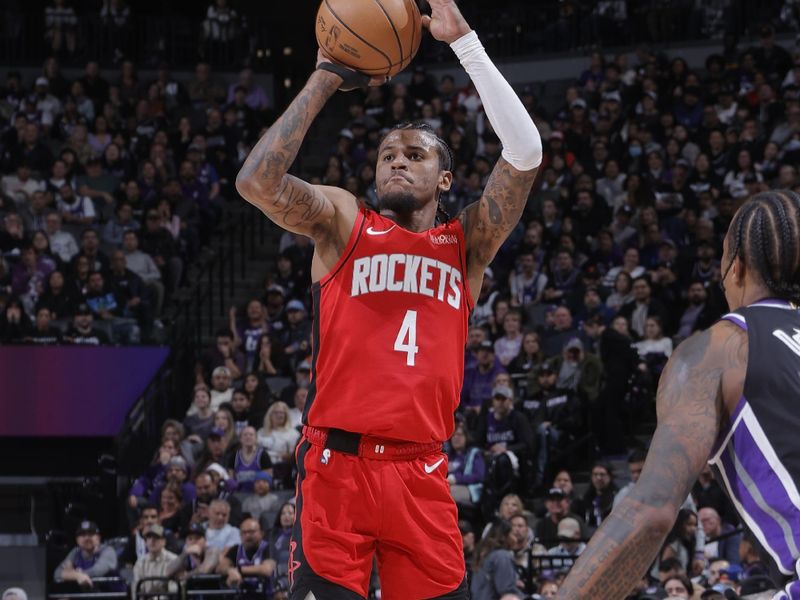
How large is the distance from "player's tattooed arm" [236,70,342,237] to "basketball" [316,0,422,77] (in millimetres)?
133

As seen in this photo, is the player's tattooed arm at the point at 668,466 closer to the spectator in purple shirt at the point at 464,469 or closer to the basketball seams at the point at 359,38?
the basketball seams at the point at 359,38

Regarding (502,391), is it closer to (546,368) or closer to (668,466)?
(546,368)

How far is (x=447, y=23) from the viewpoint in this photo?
4918 mm

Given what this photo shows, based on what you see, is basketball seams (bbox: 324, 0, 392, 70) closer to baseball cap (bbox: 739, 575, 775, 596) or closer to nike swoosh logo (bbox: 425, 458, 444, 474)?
nike swoosh logo (bbox: 425, 458, 444, 474)

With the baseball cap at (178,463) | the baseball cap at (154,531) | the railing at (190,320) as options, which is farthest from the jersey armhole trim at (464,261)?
the railing at (190,320)

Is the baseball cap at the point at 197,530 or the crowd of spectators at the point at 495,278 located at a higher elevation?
the crowd of spectators at the point at 495,278

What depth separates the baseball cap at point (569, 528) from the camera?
1144 centimetres

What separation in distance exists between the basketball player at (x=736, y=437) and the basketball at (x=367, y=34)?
7.48 feet

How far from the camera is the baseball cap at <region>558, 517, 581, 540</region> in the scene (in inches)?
450

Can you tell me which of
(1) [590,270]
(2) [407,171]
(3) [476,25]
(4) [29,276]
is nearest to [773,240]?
(2) [407,171]

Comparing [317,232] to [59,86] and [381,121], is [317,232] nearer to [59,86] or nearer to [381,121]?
[381,121]

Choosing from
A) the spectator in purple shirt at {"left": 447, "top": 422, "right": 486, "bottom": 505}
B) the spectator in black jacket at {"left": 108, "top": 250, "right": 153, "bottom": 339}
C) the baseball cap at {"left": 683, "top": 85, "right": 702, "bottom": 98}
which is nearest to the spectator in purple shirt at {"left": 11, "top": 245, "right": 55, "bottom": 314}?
the spectator in black jacket at {"left": 108, "top": 250, "right": 153, "bottom": 339}

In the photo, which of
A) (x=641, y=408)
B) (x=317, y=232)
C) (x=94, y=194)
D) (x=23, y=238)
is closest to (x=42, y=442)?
(x=23, y=238)

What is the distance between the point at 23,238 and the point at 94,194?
5.22 ft
